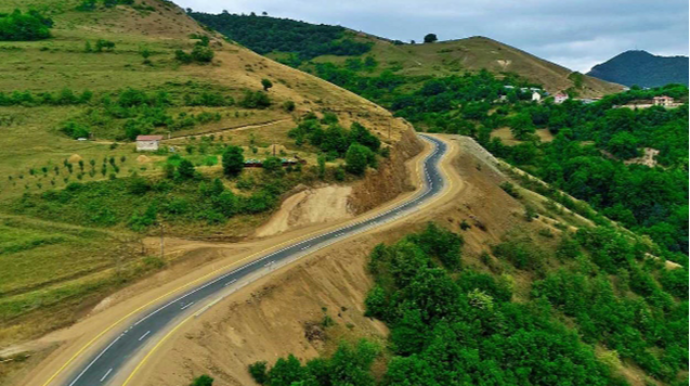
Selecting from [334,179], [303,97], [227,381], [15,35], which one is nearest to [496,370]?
[227,381]

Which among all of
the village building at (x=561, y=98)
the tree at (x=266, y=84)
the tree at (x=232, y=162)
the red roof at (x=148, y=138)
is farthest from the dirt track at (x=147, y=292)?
the village building at (x=561, y=98)

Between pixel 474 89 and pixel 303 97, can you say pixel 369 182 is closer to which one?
pixel 303 97

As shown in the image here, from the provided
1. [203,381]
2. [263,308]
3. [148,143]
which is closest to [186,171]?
[148,143]

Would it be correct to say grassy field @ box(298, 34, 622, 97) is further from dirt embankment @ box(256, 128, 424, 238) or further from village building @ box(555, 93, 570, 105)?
dirt embankment @ box(256, 128, 424, 238)

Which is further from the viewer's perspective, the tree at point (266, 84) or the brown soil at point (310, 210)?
the tree at point (266, 84)

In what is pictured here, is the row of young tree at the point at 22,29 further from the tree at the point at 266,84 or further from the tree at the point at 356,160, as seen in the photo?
the tree at the point at 356,160
